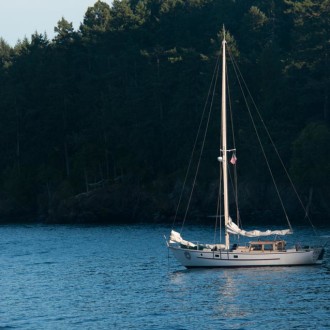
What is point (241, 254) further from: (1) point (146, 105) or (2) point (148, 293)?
(1) point (146, 105)

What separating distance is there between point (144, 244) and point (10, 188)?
5321 cm

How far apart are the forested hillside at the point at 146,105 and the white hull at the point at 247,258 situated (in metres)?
42.4

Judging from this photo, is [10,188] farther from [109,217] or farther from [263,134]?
[263,134]

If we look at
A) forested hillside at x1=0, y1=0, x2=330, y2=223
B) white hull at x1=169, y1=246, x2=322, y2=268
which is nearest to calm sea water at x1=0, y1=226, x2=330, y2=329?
white hull at x1=169, y1=246, x2=322, y2=268

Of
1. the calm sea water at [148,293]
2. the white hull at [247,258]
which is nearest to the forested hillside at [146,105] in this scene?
the calm sea water at [148,293]

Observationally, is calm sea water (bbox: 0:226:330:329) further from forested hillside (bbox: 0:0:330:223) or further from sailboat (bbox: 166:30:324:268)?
forested hillside (bbox: 0:0:330:223)

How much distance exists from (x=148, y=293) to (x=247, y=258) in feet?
33.3

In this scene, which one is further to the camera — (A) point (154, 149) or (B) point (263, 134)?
(A) point (154, 149)

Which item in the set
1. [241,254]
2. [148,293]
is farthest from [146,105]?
[148,293]

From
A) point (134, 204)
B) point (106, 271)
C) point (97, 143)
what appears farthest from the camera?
point (97, 143)

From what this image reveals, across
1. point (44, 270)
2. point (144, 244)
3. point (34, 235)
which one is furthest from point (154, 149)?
point (44, 270)

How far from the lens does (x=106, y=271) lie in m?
79.0

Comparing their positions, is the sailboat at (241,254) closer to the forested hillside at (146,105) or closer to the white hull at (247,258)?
the white hull at (247,258)

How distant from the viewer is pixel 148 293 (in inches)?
2594
